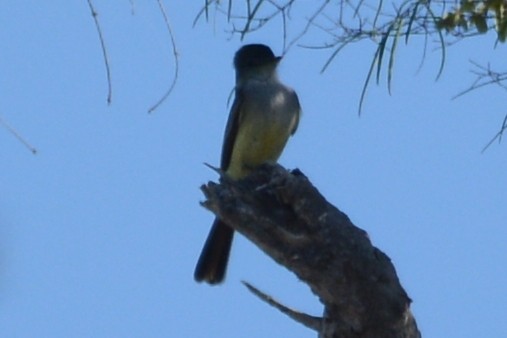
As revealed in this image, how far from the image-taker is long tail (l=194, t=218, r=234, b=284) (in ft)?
21.8

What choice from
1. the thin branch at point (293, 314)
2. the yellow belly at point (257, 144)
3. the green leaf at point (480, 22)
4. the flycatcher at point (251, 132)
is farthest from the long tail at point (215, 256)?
the green leaf at point (480, 22)

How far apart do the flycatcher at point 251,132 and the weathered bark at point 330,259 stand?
2574mm

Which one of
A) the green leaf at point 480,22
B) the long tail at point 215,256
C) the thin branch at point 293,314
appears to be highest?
the long tail at point 215,256

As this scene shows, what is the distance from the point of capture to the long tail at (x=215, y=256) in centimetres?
663

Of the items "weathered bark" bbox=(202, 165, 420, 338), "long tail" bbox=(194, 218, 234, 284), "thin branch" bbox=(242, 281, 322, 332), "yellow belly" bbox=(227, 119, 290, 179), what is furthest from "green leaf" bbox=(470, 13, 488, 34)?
"yellow belly" bbox=(227, 119, 290, 179)

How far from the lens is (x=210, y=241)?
22.5 feet

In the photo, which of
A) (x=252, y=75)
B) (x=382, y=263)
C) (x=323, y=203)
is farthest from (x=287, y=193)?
(x=252, y=75)

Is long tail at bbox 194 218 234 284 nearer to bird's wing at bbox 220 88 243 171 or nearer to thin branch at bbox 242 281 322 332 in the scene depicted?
bird's wing at bbox 220 88 243 171

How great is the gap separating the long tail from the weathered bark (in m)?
2.42

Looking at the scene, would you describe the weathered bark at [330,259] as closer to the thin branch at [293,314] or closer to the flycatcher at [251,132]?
the thin branch at [293,314]

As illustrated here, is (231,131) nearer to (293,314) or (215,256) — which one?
(215,256)

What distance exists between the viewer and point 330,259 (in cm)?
392

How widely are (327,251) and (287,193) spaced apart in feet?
1.04

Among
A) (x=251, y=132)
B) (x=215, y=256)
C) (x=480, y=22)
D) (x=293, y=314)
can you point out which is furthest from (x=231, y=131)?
(x=480, y=22)
